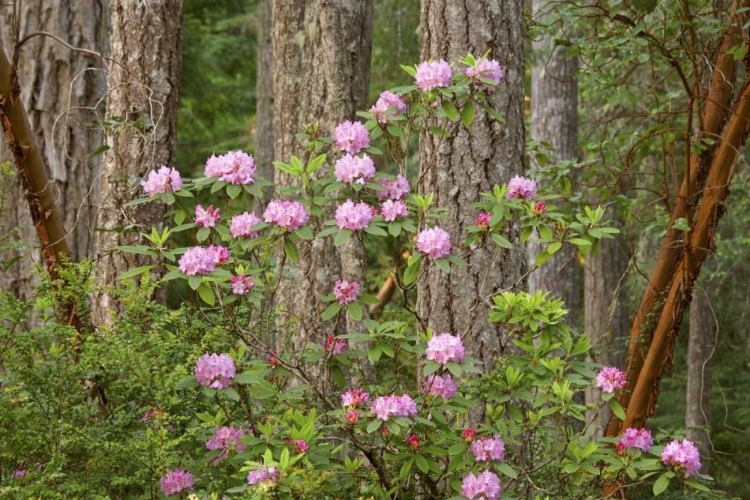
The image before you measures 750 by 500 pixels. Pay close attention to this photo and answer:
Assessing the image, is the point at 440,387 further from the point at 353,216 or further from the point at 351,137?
the point at 351,137

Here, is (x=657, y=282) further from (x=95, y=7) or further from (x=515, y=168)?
(x=95, y=7)

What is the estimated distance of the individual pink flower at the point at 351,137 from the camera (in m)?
3.49

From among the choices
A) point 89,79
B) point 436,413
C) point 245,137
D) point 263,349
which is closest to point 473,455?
point 436,413

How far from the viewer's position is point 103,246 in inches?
205

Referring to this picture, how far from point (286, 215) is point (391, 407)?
0.69m

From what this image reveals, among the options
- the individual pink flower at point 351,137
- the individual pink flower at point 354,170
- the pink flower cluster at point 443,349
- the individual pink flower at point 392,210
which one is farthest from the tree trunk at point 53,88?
the pink flower cluster at point 443,349

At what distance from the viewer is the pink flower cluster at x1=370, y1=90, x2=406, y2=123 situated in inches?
144

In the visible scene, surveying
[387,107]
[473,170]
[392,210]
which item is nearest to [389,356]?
[392,210]

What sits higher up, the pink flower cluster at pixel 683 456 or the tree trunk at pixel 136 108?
the tree trunk at pixel 136 108

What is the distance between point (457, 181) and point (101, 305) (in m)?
1.93

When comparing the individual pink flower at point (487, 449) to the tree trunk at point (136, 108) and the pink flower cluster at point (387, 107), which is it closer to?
the pink flower cluster at point (387, 107)

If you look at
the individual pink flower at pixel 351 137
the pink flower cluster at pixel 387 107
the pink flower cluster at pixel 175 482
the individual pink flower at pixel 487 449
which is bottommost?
the pink flower cluster at pixel 175 482

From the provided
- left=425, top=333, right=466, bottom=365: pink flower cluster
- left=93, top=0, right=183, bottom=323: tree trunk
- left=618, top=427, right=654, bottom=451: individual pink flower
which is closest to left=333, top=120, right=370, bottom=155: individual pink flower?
left=425, top=333, right=466, bottom=365: pink flower cluster

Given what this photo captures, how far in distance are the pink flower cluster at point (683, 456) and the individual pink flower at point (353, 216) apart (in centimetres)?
127
